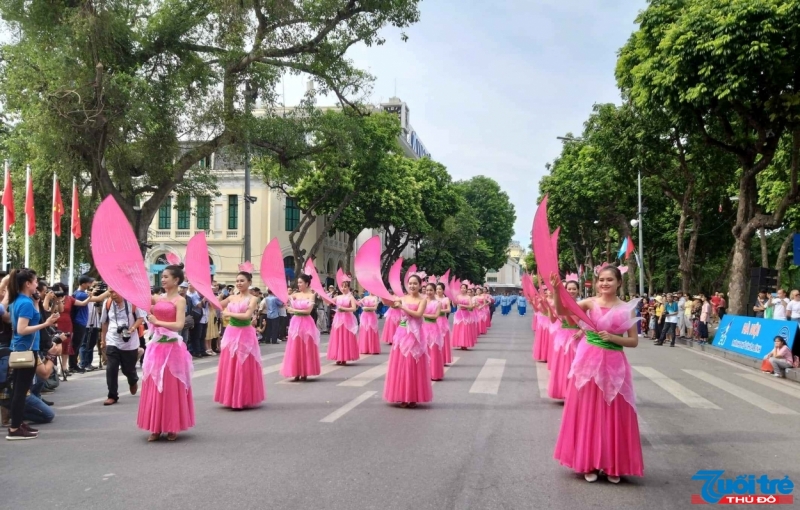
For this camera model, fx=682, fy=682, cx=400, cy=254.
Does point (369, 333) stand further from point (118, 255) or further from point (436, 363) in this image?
point (118, 255)

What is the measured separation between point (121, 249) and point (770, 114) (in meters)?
14.2

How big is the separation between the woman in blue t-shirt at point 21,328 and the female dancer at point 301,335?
4558 millimetres

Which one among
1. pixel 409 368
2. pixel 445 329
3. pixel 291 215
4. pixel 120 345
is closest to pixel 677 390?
pixel 445 329

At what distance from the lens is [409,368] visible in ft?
29.1

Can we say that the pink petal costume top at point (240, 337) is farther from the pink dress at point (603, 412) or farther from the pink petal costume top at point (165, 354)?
the pink dress at point (603, 412)

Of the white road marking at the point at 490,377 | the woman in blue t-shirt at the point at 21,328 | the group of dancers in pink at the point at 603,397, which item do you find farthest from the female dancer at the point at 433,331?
the woman in blue t-shirt at the point at 21,328

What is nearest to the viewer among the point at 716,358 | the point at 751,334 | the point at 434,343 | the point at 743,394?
the point at 743,394

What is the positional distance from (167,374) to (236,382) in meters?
1.76

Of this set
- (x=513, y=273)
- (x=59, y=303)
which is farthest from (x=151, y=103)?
(x=513, y=273)

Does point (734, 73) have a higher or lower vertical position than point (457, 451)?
higher

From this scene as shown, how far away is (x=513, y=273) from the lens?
159375 mm

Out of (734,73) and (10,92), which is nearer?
(734,73)

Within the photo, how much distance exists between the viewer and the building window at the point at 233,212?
144 ft

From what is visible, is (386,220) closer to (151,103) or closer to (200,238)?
(151,103)
